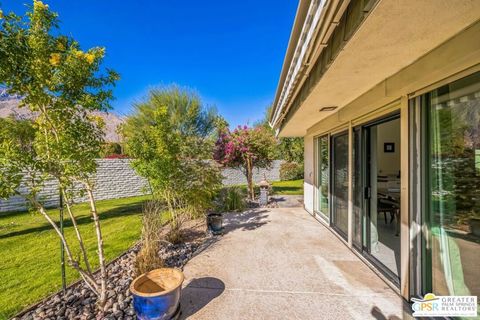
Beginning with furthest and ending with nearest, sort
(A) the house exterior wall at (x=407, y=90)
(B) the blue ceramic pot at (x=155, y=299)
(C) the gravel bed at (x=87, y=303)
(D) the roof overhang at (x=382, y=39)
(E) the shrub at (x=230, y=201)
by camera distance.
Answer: (E) the shrub at (x=230, y=201) < (C) the gravel bed at (x=87, y=303) < (B) the blue ceramic pot at (x=155, y=299) < (A) the house exterior wall at (x=407, y=90) < (D) the roof overhang at (x=382, y=39)

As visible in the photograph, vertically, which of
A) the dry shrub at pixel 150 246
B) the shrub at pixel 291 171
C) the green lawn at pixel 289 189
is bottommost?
the green lawn at pixel 289 189

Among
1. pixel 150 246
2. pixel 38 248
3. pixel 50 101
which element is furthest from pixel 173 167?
pixel 38 248

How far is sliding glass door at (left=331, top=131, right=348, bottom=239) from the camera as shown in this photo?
464cm

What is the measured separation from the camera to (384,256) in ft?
12.2

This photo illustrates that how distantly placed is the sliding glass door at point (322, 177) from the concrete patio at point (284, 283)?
3.85 feet

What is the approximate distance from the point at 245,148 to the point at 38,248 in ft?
23.2

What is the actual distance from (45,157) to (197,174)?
4004 millimetres

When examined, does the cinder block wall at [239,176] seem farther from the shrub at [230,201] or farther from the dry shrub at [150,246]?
the dry shrub at [150,246]

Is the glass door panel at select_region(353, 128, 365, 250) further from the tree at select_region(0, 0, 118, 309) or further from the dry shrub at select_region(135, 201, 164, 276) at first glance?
the tree at select_region(0, 0, 118, 309)

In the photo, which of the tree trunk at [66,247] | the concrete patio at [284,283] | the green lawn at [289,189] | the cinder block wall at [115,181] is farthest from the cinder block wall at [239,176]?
the tree trunk at [66,247]

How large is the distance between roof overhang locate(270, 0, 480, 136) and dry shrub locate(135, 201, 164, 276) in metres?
3.27

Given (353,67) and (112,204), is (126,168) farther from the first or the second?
(353,67)

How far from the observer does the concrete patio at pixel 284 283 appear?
254 centimetres

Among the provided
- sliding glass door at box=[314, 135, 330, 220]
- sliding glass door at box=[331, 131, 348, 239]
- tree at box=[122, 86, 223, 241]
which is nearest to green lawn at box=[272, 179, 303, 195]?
sliding glass door at box=[314, 135, 330, 220]
